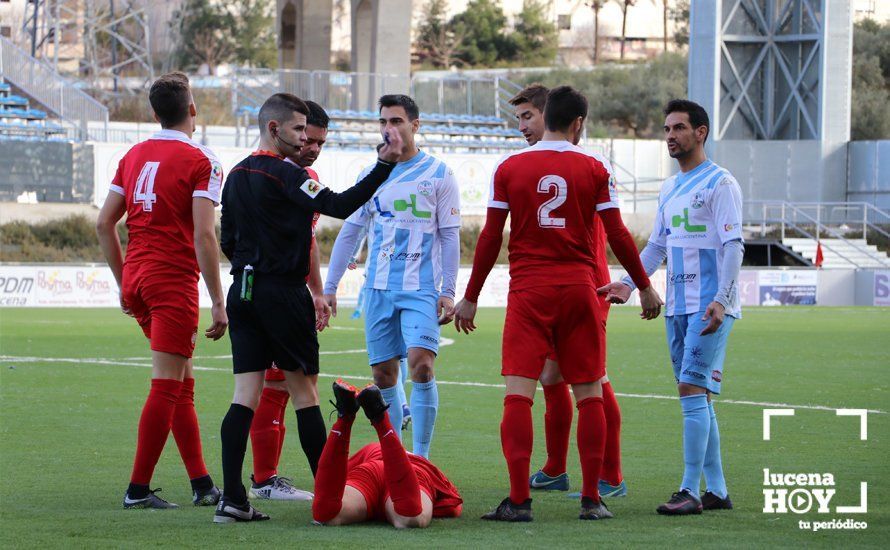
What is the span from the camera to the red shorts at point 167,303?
6902 millimetres

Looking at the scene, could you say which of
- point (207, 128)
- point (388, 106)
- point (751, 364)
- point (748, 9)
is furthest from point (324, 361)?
point (748, 9)

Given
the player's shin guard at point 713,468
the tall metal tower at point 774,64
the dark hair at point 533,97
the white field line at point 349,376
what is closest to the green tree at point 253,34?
the tall metal tower at point 774,64

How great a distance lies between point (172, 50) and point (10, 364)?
214ft

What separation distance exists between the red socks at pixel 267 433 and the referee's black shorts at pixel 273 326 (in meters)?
0.76

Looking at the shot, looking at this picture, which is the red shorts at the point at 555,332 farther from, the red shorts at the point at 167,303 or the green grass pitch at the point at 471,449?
the red shorts at the point at 167,303

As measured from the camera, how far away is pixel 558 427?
7805 mm

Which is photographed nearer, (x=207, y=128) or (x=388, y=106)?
(x=388, y=106)

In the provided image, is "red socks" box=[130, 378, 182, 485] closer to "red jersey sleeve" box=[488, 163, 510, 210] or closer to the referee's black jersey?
the referee's black jersey

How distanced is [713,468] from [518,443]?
4.29 ft

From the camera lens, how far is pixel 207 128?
4431cm

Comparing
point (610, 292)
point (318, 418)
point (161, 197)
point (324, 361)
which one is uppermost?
point (161, 197)

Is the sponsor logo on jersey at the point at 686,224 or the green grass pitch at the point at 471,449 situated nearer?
the green grass pitch at the point at 471,449

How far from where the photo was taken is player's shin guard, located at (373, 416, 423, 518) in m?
6.25

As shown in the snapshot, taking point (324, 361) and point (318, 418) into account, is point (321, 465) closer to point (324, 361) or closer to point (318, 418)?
point (318, 418)
